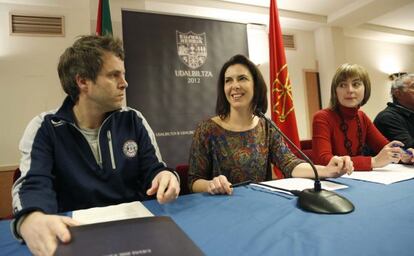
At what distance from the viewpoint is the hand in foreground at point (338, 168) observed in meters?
1.05

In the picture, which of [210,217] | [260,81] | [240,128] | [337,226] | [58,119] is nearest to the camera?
[337,226]

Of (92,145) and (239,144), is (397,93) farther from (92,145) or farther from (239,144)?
(92,145)

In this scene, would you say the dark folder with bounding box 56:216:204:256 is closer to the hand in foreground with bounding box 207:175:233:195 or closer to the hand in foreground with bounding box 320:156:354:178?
the hand in foreground with bounding box 207:175:233:195

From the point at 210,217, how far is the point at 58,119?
2.36 ft

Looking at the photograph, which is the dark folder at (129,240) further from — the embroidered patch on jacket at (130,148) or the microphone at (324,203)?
the embroidered patch on jacket at (130,148)

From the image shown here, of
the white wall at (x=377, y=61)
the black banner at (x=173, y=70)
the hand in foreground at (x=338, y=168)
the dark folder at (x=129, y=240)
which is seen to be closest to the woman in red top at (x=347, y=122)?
the hand in foreground at (x=338, y=168)

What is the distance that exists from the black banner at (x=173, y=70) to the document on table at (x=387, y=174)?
5.91ft

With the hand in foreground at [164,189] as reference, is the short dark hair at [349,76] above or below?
above

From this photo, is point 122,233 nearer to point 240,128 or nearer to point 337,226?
point 337,226

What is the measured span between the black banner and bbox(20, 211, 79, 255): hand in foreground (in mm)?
2061

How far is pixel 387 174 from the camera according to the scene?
46.3 inches

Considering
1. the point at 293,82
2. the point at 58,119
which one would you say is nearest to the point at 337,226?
the point at 58,119

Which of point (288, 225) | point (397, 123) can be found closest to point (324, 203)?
point (288, 225)

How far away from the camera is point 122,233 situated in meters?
0.51
